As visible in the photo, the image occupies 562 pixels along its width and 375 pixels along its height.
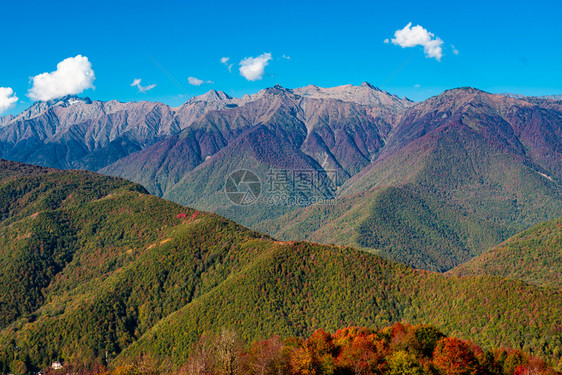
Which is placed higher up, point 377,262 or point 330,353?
point 377,262

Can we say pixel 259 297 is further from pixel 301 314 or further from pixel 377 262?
pixel 377 262

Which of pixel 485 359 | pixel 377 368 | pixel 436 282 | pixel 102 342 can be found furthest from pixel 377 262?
pixel 102 342

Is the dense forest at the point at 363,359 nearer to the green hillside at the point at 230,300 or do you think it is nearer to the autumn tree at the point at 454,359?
the autumn tree at the point at 454,359

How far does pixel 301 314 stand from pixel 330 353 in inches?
2404

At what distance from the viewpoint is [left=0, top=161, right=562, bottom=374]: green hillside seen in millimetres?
137000

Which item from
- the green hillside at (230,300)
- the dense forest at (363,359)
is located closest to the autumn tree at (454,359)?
the dense forest at (363,359)

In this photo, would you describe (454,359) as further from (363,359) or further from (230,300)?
(230,300)

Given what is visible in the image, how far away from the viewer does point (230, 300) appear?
156 metres

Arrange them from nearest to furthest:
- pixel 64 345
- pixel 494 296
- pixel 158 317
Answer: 1. pixel 494 296
2. pixel 64 345
3. pixel 158 317

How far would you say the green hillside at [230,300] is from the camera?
137000mm

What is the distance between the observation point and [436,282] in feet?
518

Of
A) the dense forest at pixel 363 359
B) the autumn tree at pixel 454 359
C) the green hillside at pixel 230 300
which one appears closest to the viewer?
the dense forest at pixel 363 359

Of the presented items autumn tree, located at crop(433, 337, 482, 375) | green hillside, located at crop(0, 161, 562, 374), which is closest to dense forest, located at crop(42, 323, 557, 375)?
autumn tree, located at crop(433, 337, 482, 375)

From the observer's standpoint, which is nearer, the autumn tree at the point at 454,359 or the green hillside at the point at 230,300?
the autumn tree at the point at 454,359
